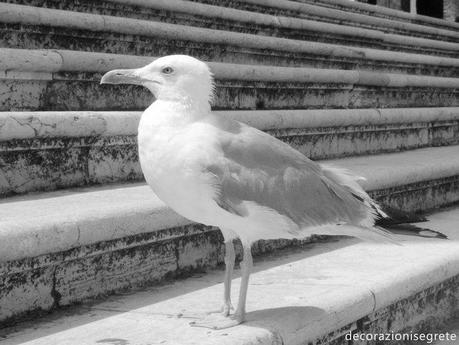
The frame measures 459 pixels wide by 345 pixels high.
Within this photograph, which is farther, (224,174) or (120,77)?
(120,77)

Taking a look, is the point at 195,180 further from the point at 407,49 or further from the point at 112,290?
the point at 407,49

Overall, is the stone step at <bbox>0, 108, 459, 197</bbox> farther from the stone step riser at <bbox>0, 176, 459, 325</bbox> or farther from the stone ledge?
the stone ledge

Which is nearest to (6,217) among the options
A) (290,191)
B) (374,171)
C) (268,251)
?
(290,191)

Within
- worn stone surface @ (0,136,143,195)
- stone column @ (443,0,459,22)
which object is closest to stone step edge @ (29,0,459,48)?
worn stone surface @ (0,136,143,195)

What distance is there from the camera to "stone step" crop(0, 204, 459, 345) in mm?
1970

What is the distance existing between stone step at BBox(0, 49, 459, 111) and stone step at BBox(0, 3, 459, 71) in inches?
13.6

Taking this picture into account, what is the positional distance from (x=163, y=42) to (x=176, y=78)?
239cm

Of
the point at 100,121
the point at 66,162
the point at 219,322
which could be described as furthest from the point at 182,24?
the point at 219,322

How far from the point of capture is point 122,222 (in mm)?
2301

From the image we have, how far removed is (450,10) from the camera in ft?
39.3

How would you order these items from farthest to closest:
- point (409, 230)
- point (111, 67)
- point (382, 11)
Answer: point (382, 11)
point (111, 67)
point (409, 230)

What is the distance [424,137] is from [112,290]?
11.7ft

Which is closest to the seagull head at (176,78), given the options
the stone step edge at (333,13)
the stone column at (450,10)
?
the stone step edge at (333,13)

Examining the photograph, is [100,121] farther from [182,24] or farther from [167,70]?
[182,24]
